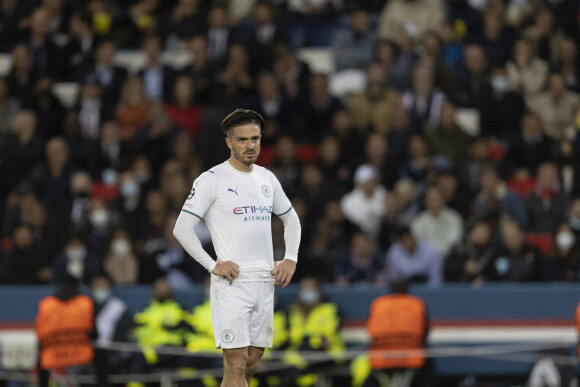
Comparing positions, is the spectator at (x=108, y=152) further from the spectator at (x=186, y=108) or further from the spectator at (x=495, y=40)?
the spectator at (x=495, y=40)

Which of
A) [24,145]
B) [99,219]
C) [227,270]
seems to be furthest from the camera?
[24,145]

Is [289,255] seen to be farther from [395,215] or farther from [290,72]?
[290,72]

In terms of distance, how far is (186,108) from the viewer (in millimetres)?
18078

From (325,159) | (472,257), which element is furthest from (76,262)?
(472,257)

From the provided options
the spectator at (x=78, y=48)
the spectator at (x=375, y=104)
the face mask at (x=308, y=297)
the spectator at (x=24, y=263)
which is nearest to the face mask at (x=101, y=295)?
the spectator at (x=24, y=263)

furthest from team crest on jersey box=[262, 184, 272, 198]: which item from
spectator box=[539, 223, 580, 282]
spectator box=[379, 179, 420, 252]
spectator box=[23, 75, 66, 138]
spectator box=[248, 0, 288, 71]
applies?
spectator box=[23, 75, 66, 138]

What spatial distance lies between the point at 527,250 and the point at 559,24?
515cm

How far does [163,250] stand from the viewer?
15.7m

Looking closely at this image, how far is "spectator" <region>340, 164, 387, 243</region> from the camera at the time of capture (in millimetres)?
16047

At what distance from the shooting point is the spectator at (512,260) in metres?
14.9

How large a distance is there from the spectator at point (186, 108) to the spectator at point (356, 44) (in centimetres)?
239

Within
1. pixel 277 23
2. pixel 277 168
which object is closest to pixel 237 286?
pixel 277 168

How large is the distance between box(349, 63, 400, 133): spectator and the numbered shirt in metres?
8.65

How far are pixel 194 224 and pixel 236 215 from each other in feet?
1.00
